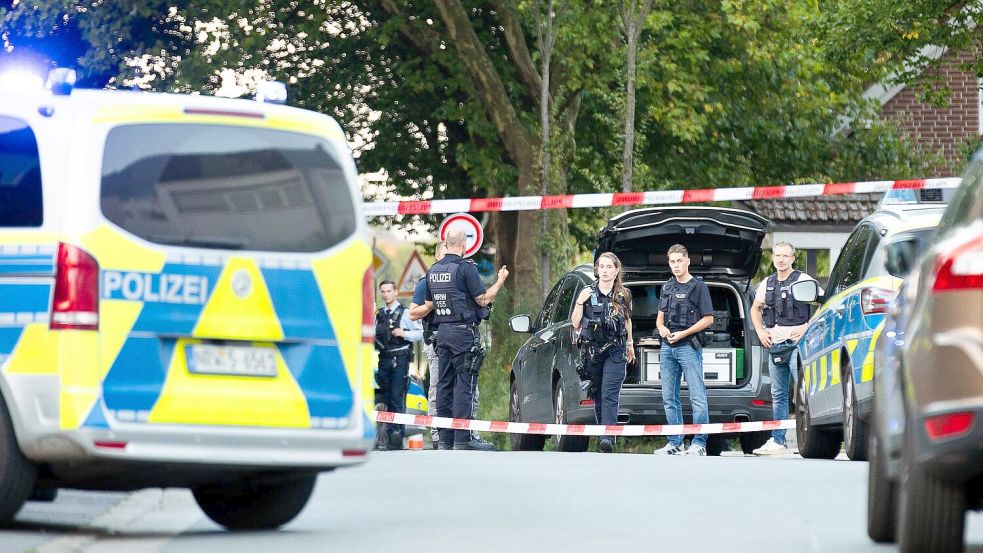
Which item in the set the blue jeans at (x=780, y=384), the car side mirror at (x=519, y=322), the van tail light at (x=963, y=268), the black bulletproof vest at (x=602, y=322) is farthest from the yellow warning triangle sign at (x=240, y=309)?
the car side mirror at (x=519, y=322)

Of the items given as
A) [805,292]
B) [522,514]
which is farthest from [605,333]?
[522,514]

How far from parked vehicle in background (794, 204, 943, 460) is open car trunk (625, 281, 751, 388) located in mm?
1720

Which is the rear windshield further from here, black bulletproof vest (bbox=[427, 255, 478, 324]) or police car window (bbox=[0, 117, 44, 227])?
black bulletproof vest (bbox=[427, 255, 478, 324])

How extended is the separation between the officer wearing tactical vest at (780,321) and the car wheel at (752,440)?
0.70m

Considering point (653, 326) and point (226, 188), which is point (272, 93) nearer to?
point (226, 188)

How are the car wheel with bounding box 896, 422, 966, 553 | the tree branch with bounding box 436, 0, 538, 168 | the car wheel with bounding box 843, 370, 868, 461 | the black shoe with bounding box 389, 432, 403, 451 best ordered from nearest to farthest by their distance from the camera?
the car wheel with bounding box 896, 422, 966, 553 < the car wheel with bounding box 843, 370, 868, 461 < the black shoe with bounding box 389, 432, 403, 451 < the tree branch with bounding box 436, 0, 538, 168

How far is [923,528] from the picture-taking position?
7441 mm

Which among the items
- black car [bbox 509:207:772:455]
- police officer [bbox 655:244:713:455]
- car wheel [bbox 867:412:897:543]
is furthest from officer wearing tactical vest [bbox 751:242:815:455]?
car wheel [bbox 867:412:897:543]

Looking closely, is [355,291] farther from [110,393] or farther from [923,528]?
[923,528]

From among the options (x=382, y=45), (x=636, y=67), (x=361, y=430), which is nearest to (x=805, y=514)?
(x=361, y=430)

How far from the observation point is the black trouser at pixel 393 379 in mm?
21000

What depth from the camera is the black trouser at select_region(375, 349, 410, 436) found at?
21.0m

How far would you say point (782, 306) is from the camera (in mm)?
17625

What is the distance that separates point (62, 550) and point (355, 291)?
2010mm
